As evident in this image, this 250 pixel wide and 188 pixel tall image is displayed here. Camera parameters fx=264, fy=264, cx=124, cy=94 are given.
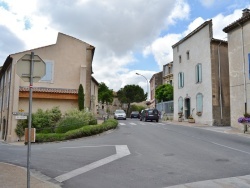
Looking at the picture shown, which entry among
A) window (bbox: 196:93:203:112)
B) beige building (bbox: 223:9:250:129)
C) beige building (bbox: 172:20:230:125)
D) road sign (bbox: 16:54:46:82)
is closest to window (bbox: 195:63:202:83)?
A: beige building (bbox: 172:20:230:125)

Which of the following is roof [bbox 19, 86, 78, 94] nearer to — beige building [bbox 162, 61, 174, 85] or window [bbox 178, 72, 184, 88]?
window [bbox 178, 72, 184, 88]

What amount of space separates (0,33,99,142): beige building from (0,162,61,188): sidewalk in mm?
15728

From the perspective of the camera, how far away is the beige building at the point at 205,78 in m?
25.2

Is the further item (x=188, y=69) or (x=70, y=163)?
(x=188, y=69)

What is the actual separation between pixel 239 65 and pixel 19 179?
18.4 metres

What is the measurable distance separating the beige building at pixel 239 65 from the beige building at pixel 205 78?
12.4 ft

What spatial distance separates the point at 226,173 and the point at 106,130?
12.8 meters

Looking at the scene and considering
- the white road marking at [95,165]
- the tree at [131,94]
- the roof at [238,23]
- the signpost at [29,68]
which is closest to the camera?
the signpost at [29,68]

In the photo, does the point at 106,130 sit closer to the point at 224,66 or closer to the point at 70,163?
the point at 70,163

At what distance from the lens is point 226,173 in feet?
23.8

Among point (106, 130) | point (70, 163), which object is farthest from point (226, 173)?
point (106, 130)

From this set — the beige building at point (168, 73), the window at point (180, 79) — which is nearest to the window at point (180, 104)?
the window at point (180, 79)

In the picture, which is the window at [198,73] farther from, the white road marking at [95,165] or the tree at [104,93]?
the tree at [104,93]

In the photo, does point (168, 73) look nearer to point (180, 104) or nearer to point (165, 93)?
point (165, 93)
